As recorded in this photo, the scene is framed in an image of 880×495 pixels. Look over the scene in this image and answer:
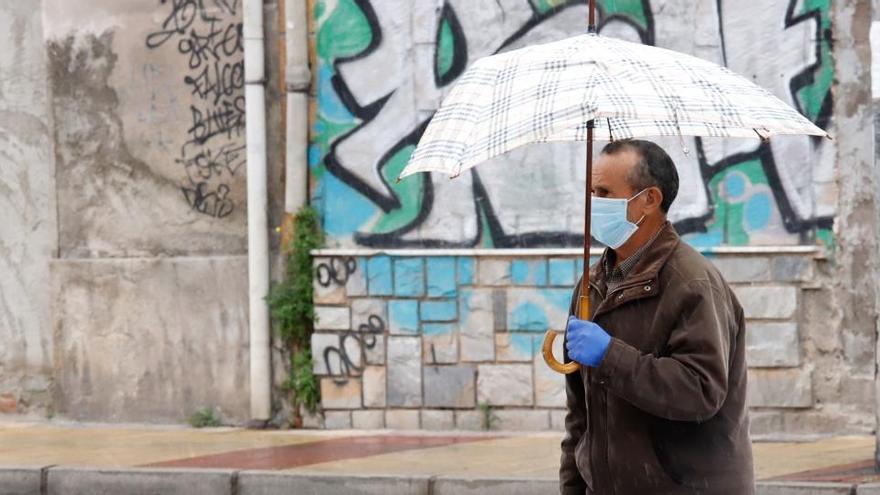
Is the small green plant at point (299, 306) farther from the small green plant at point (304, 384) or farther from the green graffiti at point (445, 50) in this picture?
the green graffiti at point (445, 50)

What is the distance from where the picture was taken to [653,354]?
409cm

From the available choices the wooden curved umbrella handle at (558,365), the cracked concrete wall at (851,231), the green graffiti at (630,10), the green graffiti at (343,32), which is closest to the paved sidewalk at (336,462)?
the cracked concrete wall at (851,231)

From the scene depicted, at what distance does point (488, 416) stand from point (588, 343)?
694cm

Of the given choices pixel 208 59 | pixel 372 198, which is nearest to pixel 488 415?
pixel 372 198

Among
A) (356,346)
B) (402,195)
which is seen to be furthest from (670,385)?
(356,346)

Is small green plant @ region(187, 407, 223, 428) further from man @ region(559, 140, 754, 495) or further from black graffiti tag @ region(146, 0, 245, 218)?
man @ region(559, 140, 754, 495)

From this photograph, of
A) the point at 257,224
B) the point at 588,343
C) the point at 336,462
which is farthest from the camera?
the point at 257,224

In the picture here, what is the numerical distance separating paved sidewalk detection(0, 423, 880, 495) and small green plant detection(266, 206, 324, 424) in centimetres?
31

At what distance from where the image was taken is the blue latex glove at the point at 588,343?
4.07m

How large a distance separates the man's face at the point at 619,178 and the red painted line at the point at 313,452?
217 inches

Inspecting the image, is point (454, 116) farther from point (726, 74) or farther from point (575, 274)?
point (575, 274)

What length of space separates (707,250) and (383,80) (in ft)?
7.97

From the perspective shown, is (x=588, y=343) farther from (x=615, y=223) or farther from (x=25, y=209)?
(x=25, y=209)

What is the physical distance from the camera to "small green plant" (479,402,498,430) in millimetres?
10961
